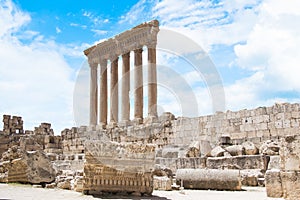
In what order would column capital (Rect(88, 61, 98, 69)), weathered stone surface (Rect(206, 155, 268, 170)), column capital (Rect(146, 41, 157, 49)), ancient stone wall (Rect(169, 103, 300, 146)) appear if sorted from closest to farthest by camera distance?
weathered stone surface (Rect(206, 155, 268, 170))
ancient stone wall (Rect(169, 103, 300, 146))
column capital (Rect(146, 41, 157, 49))
column capital (Rect(88, 61, 98, 69))

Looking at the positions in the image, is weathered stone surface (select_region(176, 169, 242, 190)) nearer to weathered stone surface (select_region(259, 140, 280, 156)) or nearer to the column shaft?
weathered stone surface (select_region(259, 140, 280, 156))

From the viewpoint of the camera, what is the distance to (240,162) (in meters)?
11.5

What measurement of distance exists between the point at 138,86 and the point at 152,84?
5.14 ft

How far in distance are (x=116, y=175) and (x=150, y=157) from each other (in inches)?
38.3

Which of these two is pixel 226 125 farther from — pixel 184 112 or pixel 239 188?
pixel 239 188

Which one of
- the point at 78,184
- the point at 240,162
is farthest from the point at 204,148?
the point at 78,184

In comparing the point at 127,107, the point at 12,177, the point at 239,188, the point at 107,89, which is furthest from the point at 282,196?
the point at 107,89

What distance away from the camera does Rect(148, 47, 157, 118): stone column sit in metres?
22.8

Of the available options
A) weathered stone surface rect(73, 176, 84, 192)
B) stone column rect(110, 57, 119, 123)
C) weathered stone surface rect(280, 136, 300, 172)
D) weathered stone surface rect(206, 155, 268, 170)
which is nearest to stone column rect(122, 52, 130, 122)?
stone column rect(110, 57, 119, 123)

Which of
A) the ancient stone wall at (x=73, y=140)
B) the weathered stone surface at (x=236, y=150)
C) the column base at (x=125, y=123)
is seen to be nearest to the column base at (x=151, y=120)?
the column base at (x=125, y=123)

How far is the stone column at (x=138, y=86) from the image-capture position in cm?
2422

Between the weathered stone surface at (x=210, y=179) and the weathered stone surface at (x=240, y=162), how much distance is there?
171cm

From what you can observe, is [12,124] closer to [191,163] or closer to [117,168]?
[191,163]

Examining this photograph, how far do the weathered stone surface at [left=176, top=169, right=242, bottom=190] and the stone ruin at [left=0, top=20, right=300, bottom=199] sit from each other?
1.1 inches
